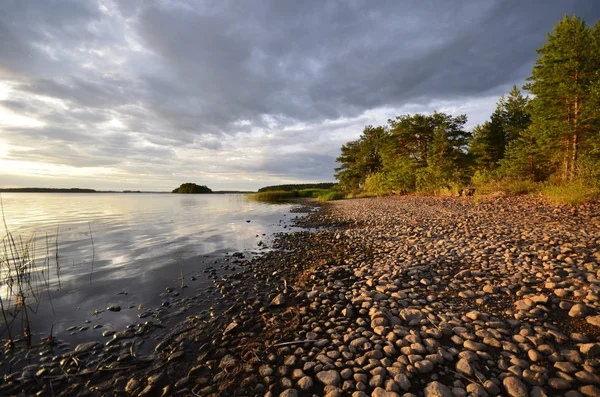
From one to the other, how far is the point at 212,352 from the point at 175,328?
1432mm

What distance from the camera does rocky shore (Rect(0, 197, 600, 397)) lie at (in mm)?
3221

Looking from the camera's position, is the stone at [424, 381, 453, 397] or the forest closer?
the stone at [424, 381, 453, 397]

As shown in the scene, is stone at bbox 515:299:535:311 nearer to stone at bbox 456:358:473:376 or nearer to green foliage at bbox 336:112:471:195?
stone at bbox 456:358:473:376

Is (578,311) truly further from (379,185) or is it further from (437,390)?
(379,185)

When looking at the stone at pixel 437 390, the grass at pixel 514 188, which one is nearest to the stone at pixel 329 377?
the stone at pixel 437 390

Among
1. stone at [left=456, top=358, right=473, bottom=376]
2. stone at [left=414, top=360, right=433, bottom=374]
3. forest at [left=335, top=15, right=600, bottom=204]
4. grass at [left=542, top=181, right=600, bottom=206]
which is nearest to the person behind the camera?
stone at [left=456, top=358, right=473, bottom=376]

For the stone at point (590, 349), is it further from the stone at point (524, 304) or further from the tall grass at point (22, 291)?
the tall grass at point (22, 291)

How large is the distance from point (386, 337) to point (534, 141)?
36.0 m

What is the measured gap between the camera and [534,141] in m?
27.7

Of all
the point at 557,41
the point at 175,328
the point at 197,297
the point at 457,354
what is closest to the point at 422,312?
the point at 457,354

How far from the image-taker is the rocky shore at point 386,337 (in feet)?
10.6

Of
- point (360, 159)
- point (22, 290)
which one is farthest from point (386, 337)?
point (360, 159)

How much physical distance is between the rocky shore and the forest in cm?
1303

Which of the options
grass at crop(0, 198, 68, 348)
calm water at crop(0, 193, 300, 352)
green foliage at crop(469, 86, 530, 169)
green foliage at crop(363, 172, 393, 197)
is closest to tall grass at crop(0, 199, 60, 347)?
grass at crop(0, 198, 68, 348)
